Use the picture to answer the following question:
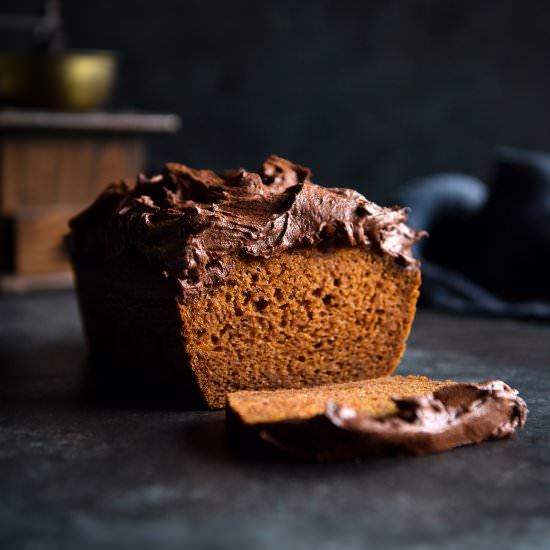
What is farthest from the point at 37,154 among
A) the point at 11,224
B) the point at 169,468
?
the point at 169,468

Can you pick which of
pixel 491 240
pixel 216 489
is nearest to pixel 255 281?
pixel 216 489

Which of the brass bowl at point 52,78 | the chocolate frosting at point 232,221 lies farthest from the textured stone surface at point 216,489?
the brass bowl at point 52,78

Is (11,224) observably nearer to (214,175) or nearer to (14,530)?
(214,175)

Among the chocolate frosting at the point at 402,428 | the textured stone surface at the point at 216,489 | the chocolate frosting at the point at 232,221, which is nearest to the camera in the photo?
the textured stone surface at the point at 216,489

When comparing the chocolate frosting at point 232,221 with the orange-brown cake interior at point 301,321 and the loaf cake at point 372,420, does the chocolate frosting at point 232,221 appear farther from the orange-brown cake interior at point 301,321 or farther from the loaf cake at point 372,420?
the loaf cake at point 372,420

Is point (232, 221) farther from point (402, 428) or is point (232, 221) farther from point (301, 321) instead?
point (402, 428)

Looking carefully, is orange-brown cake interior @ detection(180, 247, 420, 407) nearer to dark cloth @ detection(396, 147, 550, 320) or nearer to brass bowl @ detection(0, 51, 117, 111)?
dark cloth @ detection(396, 147, 550, 320)
